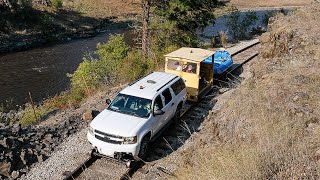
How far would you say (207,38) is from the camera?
3694 cm

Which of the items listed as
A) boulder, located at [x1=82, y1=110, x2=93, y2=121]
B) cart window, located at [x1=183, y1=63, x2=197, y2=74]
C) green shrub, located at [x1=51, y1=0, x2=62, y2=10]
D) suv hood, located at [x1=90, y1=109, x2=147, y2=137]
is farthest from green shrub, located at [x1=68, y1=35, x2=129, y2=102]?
green shrub, located at [x1=51, y1=0, x2=62, y2=10]

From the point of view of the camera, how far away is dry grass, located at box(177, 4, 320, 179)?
6434mm

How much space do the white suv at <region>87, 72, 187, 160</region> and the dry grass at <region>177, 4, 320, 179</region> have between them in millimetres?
1756

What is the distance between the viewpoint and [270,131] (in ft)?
25.9

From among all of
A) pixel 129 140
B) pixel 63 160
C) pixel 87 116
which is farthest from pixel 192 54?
pixel 63 160

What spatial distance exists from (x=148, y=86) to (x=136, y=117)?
1.73 meters

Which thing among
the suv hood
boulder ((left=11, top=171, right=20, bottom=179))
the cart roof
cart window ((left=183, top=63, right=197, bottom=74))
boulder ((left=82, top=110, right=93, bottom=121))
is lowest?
boulder ((left=11, top=171, right=20, bottom=179))

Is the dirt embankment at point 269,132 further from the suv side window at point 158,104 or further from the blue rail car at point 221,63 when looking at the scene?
the blue rail car at point 221,63

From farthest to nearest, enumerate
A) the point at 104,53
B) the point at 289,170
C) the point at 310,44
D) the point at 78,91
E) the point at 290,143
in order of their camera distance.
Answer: the point at 104,53, the point at 78,91, the point at 310,44, the point at 290,143, the point at 289,170

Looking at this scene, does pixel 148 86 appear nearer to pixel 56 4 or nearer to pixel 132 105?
pixel 132 105

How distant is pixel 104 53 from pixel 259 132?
1862 cm

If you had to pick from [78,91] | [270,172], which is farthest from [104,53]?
[270,172]

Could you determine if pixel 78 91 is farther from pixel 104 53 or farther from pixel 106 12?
pixel 106 12

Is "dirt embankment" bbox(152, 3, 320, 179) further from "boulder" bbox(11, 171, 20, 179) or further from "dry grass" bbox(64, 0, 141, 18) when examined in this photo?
"dry grass" bbox(64, 0, 141, 18)
